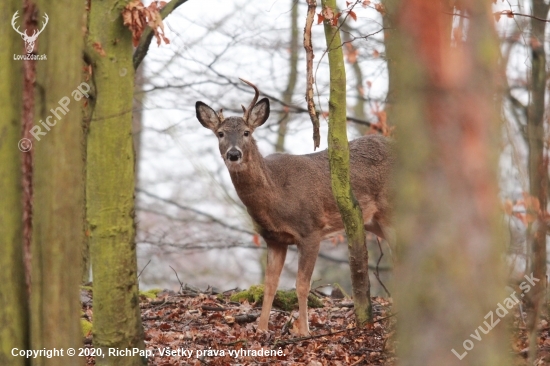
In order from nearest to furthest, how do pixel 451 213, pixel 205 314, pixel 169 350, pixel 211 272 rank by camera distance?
pixel 451 213, pixel 169 350, pixel 205 314, pixel 211 272

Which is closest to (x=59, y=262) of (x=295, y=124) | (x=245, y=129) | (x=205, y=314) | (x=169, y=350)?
(x=169, y=350)

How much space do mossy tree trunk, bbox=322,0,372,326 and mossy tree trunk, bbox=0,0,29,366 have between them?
2.86 m

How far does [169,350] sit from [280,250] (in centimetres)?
272

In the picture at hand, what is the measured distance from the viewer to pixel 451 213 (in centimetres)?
190

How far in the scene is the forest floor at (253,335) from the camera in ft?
19.3

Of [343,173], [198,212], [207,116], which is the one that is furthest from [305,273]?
[198,212]

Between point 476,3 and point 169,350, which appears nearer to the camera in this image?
point 476,3

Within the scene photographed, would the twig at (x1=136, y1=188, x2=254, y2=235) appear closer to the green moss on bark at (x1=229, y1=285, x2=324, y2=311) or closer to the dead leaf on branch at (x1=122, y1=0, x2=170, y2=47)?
the green moss on bark at (x1=229, y1=285, x2=324, y2=311)

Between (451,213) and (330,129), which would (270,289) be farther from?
(451,213)

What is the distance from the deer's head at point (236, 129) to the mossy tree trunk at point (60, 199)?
4.17m

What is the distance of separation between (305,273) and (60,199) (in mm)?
4484

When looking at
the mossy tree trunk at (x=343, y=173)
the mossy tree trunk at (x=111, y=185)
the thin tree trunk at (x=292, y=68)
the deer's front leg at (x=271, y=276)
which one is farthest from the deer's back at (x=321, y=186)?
the thin tree trunk at (x=292, y=68)

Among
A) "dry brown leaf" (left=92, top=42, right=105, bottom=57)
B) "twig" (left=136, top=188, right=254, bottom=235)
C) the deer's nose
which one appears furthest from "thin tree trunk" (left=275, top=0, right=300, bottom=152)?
"dry brown leaf" (left=92, top=42, right=105, bottom=57)

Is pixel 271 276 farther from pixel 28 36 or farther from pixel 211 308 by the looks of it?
pixel 28 36
